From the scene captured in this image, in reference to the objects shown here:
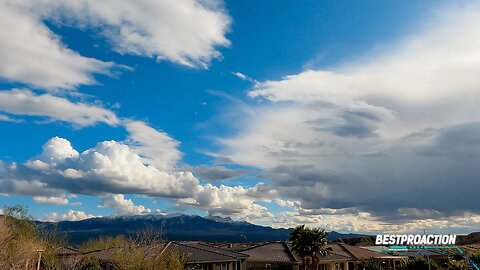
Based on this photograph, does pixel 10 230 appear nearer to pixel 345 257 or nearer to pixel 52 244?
pixel 52 244

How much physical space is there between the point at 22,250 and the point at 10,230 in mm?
4610

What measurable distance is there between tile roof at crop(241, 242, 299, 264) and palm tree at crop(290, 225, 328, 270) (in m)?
8.58

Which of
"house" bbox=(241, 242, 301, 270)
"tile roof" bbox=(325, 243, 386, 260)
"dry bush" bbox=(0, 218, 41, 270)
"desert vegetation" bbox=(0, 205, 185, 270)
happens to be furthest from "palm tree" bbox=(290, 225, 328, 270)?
"dry bush" bbox=(0, 218, 41, 270)

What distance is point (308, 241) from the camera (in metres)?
59.6

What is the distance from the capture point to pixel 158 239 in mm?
54844

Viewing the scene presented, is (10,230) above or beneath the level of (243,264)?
above

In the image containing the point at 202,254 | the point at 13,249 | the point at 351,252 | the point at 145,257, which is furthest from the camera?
the point at 351,252

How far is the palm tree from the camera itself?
59.6 m

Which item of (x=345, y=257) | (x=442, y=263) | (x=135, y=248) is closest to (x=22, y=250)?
(x=135, y=248)

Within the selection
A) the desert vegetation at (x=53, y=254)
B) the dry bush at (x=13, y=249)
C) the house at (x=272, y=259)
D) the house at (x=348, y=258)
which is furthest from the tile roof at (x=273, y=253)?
the dry bush at (x=13, y=249)

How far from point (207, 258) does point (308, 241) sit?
14.0 metres

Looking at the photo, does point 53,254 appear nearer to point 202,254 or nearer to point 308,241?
point 202,254

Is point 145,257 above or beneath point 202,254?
above

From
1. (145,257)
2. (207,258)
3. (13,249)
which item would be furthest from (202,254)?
(13,249)
